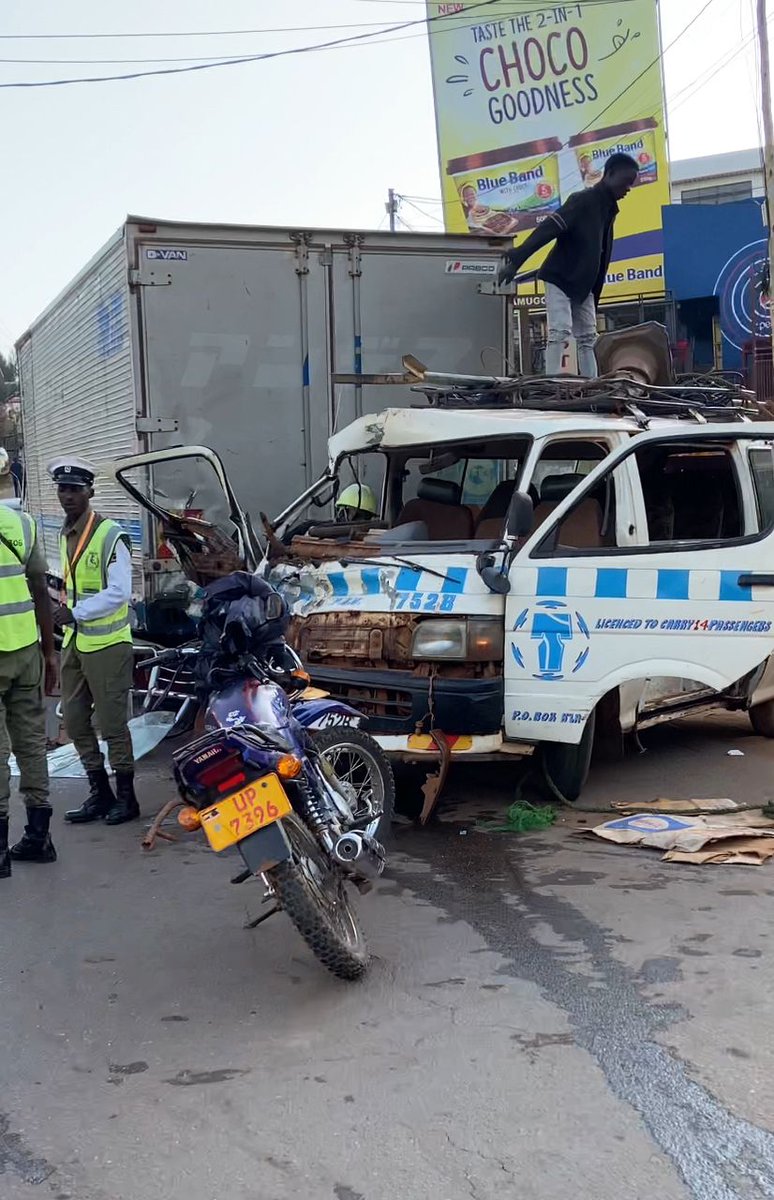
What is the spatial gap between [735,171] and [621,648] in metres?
22.2

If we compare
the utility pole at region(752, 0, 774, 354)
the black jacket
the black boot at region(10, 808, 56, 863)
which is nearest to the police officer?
the black boot at region(10, 808, 56, 863)

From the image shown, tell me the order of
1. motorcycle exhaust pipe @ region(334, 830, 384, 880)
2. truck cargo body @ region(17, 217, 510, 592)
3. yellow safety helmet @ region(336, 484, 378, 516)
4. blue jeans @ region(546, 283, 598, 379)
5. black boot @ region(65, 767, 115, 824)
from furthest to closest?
blue jeans @ region(546, 283, 598, 379)
truck cargo body @ region(17, 217, 510, 592)
yellow safety helmet @ region(336, 484, 378, 516)
black boot @ region(65, 767, 115, 824)
motorcycle exhaust pipe @ region(334, 830, 384, 880)

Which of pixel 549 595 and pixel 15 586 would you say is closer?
pixel 15 586

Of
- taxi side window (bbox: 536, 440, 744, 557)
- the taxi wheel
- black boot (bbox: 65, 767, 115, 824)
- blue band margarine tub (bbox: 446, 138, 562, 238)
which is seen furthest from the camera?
blue band margarine tub (bbox: 446, 138, 562, 238)

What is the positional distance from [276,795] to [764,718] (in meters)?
4.45

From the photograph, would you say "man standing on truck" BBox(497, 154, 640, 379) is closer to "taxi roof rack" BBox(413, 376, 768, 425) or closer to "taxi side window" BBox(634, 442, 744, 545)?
"taxi roof rack" BBox(413, 376, 768, 425)

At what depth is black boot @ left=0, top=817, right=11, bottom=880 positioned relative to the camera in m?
4.83

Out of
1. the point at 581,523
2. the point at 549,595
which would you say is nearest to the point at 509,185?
the point at 581,523

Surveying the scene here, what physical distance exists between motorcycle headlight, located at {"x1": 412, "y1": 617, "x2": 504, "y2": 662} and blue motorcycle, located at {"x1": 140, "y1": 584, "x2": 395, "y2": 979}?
0.85 metres

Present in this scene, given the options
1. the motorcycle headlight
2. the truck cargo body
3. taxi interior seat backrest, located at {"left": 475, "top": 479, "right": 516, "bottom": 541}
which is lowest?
the motorcycle headlight

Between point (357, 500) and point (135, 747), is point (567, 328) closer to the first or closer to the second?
point (357, 500)

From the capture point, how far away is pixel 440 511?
664cm

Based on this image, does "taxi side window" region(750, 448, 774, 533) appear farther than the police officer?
Yes

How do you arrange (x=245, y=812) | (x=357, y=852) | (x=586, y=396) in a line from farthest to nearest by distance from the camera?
(x=586, y=396), (x=357, y=852), (x=245, y=812)
